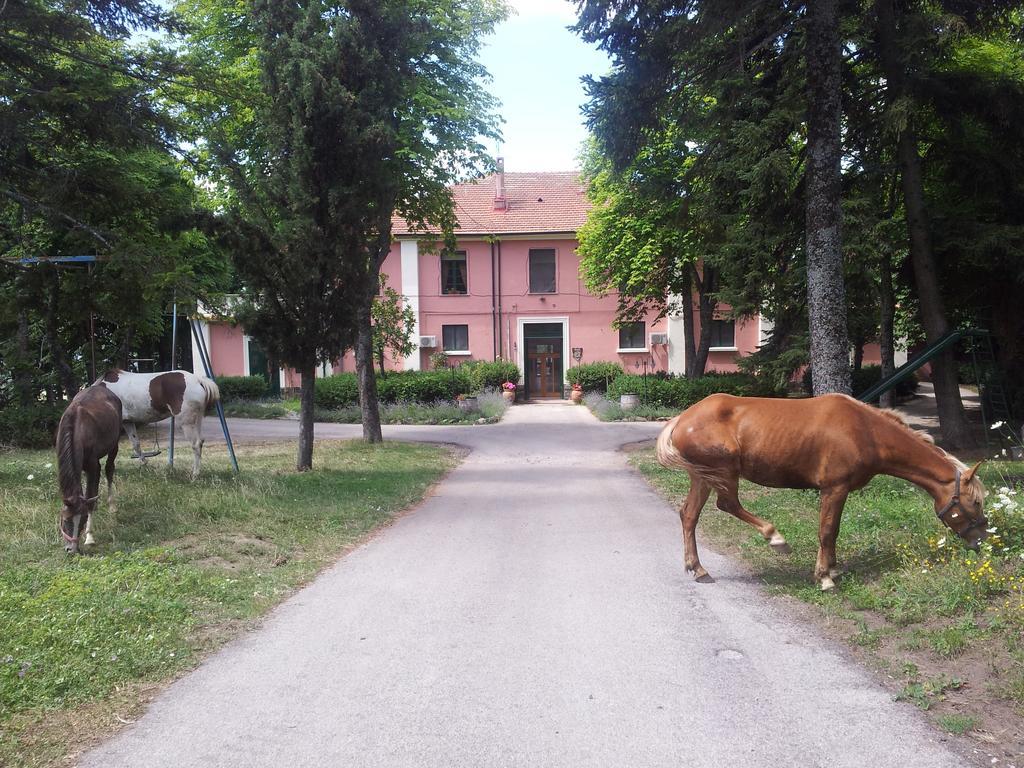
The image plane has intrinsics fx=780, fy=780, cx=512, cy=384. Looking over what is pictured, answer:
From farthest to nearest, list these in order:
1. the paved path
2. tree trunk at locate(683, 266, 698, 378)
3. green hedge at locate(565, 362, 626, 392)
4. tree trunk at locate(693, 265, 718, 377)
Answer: green hedge at locate(565, 362, 626, 392) < tree trunk at locate(683, 266, 698, 378) < tree trunk at locate(693, 265, 718, 377) < the paved path

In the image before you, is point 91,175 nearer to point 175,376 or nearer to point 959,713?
point 175,376

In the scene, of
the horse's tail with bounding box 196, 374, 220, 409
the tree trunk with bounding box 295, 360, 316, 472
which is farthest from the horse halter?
the horse's tail with bounding box 196, 374, 220, 409

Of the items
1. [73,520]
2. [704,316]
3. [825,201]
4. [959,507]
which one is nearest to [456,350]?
[704,316]

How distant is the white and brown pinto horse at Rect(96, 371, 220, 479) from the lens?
1349cm

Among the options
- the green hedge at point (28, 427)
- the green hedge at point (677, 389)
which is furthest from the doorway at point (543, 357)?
the green hedge at point (28, 427)

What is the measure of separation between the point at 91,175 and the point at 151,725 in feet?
33.2

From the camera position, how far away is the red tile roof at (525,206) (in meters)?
38.8

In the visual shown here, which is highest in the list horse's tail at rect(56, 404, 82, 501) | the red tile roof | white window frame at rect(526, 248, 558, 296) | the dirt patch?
the red tile roof

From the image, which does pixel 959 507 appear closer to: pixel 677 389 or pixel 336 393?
pixel 677 389

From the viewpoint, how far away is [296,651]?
5.21 metres

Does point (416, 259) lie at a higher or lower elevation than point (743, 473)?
higher

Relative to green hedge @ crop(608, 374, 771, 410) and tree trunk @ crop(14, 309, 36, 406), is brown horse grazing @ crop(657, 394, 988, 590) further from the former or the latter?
green hedge @ crop(608, 374, 771, 410)

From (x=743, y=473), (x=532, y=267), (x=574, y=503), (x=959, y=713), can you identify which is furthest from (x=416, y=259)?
(x=959, y=713)

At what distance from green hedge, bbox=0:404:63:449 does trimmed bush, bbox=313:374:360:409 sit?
38.0 ft
